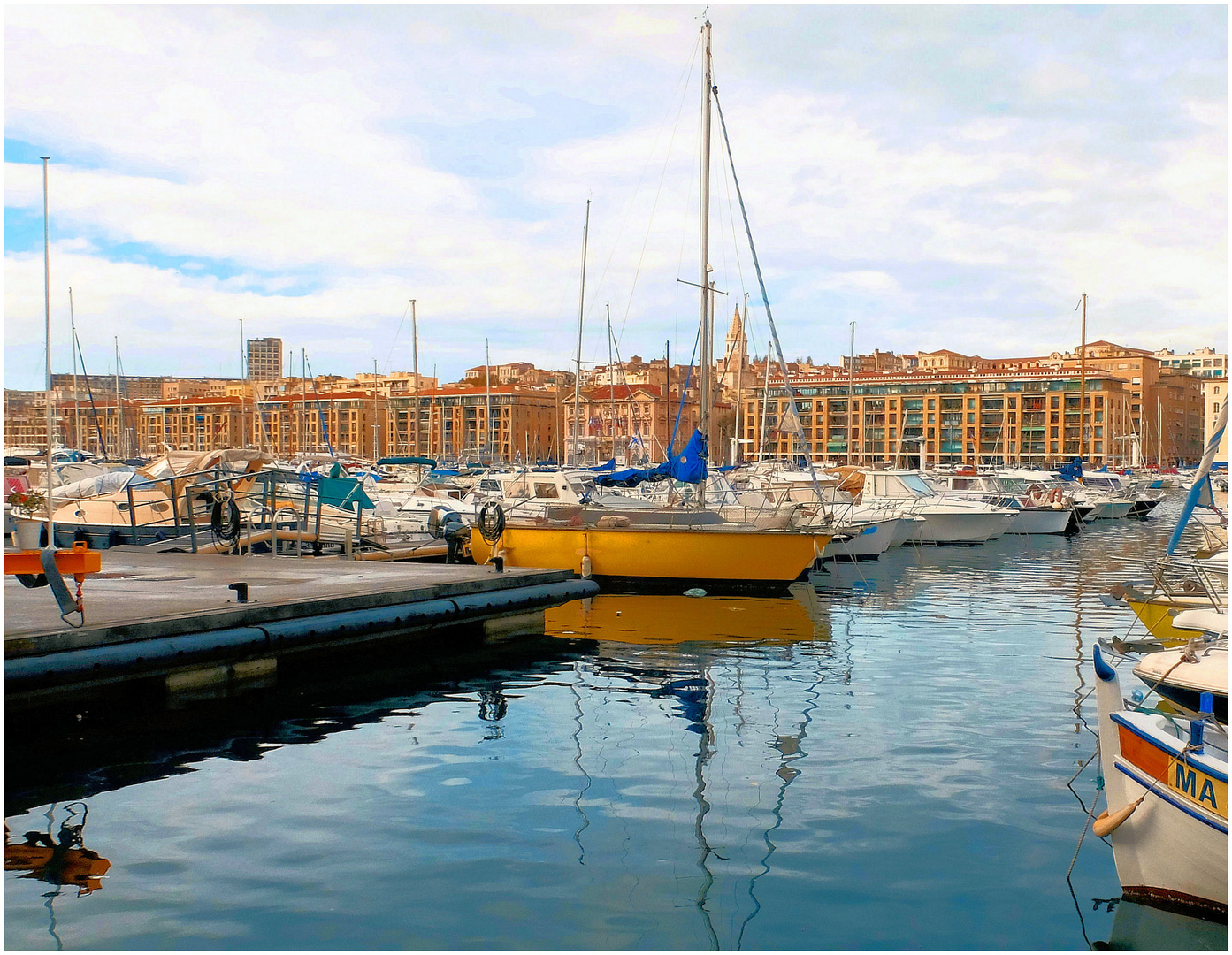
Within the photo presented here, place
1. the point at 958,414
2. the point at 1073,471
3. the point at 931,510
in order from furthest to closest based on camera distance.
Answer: the point at 958,414, the point at 1073,471, the point at 931,510

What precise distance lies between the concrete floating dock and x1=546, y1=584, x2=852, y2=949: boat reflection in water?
1.45m

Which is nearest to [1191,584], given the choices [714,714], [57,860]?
[714,714]

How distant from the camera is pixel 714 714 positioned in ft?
32.8

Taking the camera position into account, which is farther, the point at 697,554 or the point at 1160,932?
the point at 697,554

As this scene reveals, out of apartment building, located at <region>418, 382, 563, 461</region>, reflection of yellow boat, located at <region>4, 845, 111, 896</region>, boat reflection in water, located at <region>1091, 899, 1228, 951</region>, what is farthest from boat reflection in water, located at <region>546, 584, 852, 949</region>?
apartment building, located at <region>418, 382, 563, 461</region>

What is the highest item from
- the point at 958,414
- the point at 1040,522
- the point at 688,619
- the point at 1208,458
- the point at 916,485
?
the point at 958,414

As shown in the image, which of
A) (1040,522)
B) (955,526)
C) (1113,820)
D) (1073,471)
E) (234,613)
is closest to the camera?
(1113,820)

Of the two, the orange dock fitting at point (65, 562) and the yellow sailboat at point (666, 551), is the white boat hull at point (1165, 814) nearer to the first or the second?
the orange dock fitting at point (65, 562)

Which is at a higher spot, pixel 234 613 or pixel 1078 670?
pixel 234 613

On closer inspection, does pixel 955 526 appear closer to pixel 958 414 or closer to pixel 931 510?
pixel 931 510

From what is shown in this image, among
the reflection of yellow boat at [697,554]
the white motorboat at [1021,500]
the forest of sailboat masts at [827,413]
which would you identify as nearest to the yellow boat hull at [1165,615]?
the reflection of yellow boat at [697,554]

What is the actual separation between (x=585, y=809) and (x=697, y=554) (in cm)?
1199

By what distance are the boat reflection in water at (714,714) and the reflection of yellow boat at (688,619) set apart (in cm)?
3

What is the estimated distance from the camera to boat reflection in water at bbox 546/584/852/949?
247 inches
